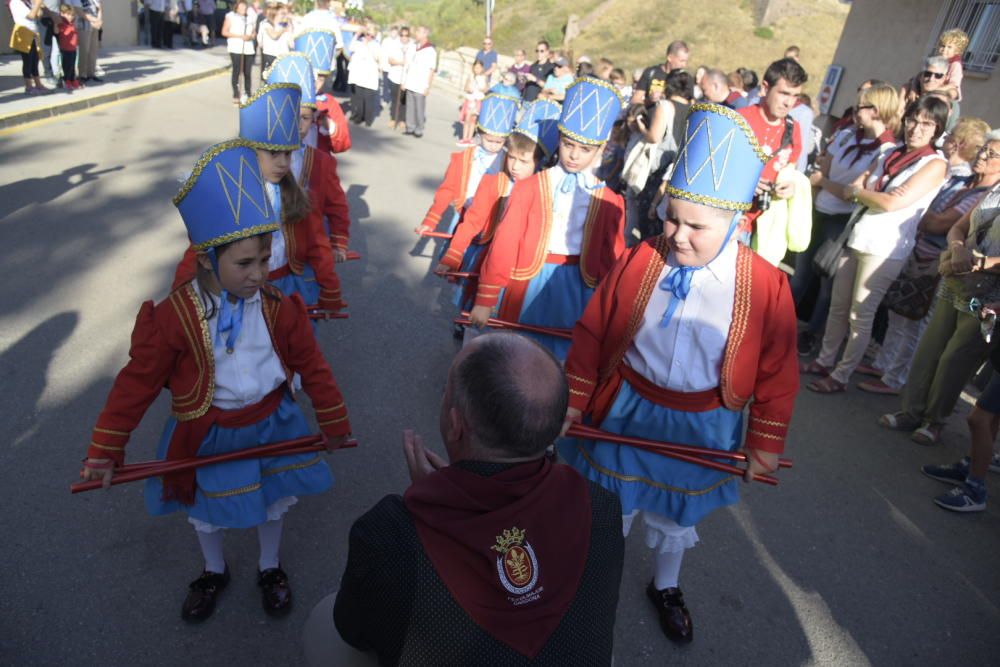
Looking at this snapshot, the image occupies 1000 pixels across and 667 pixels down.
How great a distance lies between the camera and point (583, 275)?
3.96 m

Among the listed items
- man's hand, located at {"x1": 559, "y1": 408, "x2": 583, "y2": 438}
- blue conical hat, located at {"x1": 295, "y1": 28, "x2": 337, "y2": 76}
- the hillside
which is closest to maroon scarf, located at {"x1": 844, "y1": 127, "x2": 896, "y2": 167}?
man's hand, located at {"x1": 559, "y1": 408, "x2": 583, "y2": 438}

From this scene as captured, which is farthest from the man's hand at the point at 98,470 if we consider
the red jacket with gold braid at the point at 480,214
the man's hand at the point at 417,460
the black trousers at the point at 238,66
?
the black trousers at the point at 238,66

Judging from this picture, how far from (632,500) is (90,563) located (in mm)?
2301

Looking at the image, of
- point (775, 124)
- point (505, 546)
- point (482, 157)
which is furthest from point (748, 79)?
point (505, 546)

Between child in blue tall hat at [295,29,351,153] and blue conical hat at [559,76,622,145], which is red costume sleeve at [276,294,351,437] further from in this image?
child in blue tall hat at [295,29,351,153]

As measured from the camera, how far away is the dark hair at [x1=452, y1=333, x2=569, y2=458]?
155cm

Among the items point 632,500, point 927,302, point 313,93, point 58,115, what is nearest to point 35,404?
point 313,93

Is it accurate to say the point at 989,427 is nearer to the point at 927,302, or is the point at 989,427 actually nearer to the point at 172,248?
the point at 927,302

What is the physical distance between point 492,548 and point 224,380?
4.97 ft

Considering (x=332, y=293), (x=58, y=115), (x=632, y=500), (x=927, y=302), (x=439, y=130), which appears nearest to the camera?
(x=632, y=500)

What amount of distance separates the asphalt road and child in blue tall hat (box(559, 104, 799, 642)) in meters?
0.83

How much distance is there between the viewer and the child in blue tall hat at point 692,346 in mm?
2459

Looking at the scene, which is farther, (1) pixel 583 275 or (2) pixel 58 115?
(2) pixel 58 115

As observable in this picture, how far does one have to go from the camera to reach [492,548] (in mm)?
1437
